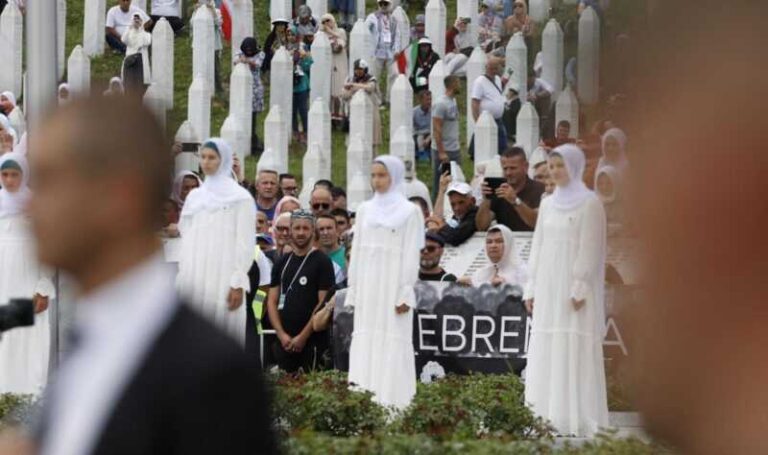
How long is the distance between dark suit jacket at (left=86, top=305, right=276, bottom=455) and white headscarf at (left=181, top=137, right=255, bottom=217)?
35.3ft

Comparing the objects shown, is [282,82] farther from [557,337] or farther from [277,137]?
[557,337]

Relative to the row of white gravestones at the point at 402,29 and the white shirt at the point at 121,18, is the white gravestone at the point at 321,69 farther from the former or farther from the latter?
the white shirt at the point at 121,18

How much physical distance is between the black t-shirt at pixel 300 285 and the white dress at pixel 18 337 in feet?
6.09

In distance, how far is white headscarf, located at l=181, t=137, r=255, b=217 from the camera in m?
12.3

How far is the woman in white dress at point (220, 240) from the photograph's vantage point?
12.2m

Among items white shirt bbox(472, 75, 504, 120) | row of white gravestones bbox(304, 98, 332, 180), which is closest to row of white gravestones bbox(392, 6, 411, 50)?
row of white gravestones bbox(304, 98, 332, 180)

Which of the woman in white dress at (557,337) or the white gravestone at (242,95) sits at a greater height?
the white gravestone at (242,95)

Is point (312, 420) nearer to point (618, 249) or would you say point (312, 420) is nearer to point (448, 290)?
point (448, 290)

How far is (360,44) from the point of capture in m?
20.4

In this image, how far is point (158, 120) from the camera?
1646 millimetres

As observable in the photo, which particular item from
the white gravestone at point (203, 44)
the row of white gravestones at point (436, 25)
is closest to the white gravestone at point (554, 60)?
the white gravestone at point (203, 44)

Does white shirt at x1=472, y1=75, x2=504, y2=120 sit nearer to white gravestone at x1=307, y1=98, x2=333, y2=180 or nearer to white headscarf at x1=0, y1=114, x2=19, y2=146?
white gravestone at x1=307, y1=98, x2=333, y2=180

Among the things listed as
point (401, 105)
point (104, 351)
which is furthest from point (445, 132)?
point (104, 351)

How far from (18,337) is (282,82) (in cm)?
762
